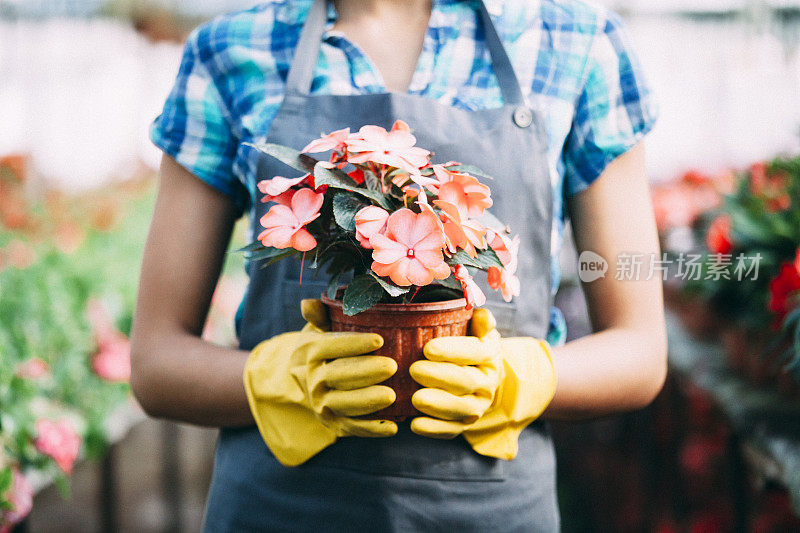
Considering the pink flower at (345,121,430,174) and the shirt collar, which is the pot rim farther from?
the shirt collar

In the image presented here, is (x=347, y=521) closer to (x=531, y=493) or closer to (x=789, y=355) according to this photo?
(x=531, y=493)

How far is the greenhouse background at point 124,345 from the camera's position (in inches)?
74.5

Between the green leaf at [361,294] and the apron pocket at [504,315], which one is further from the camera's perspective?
the apron pocket at [504,315]

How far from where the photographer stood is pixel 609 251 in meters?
1.14

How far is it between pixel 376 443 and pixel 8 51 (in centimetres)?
712

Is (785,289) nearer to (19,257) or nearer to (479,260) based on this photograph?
(479,260)

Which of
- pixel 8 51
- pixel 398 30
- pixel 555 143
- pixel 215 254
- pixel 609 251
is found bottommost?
pixel 8 51

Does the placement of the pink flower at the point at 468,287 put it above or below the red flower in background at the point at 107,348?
above

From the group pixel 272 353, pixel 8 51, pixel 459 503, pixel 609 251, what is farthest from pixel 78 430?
pixel 8 51

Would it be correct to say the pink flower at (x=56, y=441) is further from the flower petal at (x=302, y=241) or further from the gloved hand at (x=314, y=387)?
the flower petal at (x=302, y=241)

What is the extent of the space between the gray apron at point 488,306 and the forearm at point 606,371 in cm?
8

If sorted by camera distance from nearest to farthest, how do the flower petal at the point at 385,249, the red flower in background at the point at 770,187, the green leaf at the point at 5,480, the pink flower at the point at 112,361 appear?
the flower petal at the point at 385,249 < the green leaf at the point at 5,480 < the red flower in background at the point at 770,187 < the pink flower at the point at 112,361

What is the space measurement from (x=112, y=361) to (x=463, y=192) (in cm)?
196

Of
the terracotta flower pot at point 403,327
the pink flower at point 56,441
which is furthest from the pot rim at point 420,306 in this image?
the pink flower at point 56,441
